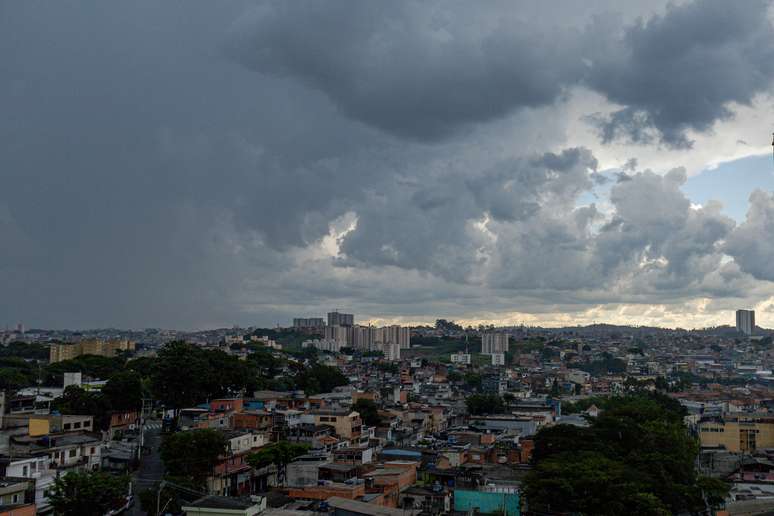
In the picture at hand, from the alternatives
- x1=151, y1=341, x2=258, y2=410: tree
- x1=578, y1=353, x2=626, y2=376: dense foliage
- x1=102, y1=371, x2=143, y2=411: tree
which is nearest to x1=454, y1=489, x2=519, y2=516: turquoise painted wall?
x1=151, y1=341, x2=258, y2=410: tree

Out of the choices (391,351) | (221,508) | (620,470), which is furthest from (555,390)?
(221,508)

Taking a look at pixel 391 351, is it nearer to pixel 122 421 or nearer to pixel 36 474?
pixel 122 421

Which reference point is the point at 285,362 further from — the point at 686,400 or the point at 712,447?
the point at 712,447

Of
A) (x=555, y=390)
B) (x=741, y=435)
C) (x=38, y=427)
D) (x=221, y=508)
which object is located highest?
(x=38, y=427)

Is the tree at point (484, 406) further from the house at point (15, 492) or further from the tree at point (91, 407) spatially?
the house at point (15, 492)

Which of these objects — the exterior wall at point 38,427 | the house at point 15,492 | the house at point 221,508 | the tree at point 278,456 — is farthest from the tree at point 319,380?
the house at point 221,508

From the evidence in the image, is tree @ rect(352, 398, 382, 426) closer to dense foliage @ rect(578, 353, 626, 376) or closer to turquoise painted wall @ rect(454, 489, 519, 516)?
turquoise painted wall @ rect(454, 489, 519, 516)
